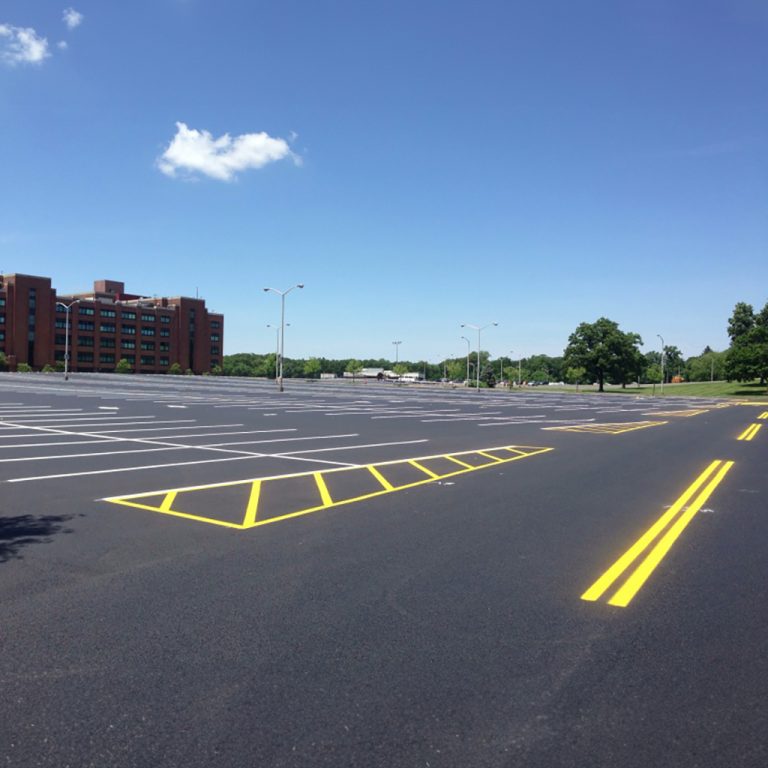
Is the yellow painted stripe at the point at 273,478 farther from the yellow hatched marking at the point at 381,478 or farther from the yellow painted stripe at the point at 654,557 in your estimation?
the yellow painted stripe at the point at 654,557

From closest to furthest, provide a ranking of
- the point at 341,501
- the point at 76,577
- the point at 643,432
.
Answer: the point at 76,577 < the point at 341,501 < the point at 643,432

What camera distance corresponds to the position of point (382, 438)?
1900 cm

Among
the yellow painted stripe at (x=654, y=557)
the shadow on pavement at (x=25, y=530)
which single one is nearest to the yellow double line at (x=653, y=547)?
the yellow painted stripe at (x=654, y=557)

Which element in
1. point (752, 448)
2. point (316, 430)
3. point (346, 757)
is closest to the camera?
point (346, 757)

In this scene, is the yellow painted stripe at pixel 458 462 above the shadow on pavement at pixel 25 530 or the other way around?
above

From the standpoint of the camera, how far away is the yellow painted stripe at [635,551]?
5.69 metres

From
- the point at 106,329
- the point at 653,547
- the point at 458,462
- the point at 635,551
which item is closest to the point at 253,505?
the point at 635,551

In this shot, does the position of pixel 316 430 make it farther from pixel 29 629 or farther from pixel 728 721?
pixel 728 721

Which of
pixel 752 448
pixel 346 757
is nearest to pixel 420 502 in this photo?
pixel 346 757

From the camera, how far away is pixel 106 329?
13175cm

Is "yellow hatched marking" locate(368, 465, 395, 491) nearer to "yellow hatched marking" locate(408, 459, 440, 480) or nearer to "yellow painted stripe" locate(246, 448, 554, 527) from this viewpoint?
"yellow painted stripe" locate(246, 448, 554, 527)

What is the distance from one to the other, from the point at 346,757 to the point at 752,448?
762 inches

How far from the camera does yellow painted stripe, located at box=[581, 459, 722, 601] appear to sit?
5.69 metres

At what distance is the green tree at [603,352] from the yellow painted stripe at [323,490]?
108220 mm
